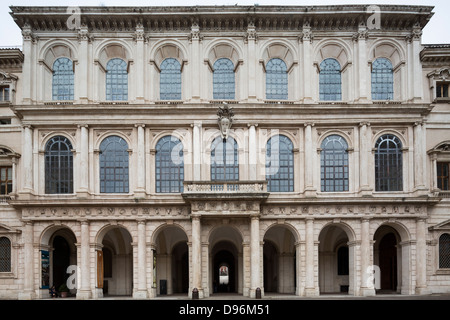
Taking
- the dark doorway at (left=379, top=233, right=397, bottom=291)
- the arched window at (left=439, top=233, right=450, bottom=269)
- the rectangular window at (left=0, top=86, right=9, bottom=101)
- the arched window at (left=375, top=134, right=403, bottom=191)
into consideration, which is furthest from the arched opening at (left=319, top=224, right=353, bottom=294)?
the rectangular window at (left=0, top=86, right=9, bottom=101)

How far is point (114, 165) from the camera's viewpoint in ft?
122

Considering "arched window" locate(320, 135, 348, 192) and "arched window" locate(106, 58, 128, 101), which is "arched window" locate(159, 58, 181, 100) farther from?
"arched window" locate(320, 135, 348, 192)

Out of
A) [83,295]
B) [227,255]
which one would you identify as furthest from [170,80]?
[227,255]

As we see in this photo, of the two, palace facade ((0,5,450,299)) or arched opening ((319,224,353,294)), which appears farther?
arched opening ((319,224,353,294))

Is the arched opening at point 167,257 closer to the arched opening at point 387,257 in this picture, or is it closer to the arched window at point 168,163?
the arched window at point 168,163

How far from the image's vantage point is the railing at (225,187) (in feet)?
116

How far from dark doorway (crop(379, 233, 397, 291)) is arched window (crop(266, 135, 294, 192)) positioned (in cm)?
885

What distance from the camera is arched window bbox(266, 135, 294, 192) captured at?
37.3m

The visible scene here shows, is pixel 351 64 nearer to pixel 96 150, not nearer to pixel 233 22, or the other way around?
pixel 233 22

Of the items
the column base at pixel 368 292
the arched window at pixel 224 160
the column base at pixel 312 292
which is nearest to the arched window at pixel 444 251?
the column base at pixel 368 292

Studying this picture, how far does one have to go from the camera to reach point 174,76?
38875 mm

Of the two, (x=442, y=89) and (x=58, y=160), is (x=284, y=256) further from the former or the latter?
(x=58, y=160)

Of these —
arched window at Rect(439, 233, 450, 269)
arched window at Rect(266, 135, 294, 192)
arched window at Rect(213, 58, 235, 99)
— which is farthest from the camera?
arched window at Rect(213, 58, 235, 99)

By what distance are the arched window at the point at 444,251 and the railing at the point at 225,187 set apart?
13232 mm
